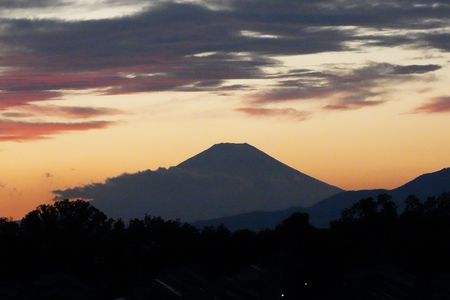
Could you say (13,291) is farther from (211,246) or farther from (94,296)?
(211,246)

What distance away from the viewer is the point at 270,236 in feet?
640

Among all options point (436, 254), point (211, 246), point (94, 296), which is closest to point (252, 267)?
point (211, 246)

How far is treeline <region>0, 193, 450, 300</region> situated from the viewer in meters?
144

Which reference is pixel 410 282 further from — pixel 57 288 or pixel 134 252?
pixel 57 288

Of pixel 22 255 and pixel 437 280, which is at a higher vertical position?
pixel 22 255

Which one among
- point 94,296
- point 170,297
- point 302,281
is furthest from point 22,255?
point 302,281

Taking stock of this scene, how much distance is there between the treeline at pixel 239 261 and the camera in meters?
144

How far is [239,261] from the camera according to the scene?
190500mm

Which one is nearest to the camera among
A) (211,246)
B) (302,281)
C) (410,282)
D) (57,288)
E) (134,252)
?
(57,288)

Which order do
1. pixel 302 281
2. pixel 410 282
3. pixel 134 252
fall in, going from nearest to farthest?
1. pixel 302 281
2. pixel 410 282
3. pixel 134 252

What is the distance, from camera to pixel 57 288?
129875mm

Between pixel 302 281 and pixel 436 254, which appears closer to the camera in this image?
pixel 302 281

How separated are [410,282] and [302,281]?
71.9 feet

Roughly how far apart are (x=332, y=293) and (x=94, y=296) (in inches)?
1134
